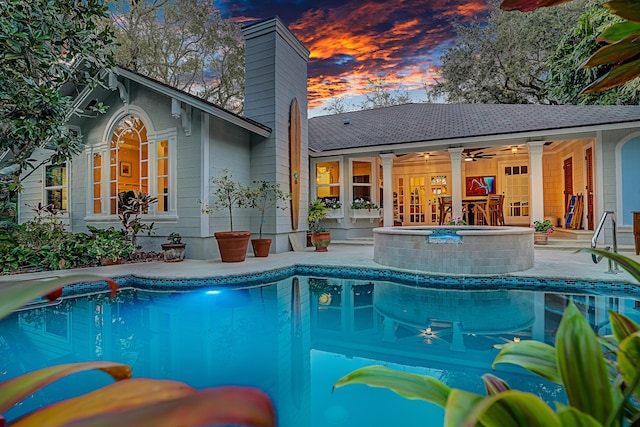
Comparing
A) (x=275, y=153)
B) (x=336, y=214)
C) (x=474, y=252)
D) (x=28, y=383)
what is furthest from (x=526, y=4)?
(x=336, y=214)

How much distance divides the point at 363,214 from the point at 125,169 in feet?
22.9

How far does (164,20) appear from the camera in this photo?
15.9 metres

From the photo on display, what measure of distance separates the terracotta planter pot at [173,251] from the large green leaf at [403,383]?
23.0 ft

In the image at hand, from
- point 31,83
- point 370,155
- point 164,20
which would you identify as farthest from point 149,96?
point 164,20

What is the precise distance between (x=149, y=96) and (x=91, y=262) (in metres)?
3.93

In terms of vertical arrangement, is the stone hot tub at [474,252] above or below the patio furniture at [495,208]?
below

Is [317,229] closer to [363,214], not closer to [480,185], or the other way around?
[363,214]

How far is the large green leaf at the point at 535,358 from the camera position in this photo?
2.78 ft

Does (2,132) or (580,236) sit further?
(580,236)

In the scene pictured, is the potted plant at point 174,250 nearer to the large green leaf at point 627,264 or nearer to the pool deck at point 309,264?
the pool deck at point 309,264

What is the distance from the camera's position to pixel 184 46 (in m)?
16.9

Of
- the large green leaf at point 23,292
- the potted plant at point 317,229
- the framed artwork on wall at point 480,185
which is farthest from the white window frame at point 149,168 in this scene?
the framed artwork on wall at point 480,185

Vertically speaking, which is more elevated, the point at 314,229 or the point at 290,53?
the point at 290,53

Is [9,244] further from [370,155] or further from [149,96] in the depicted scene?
[370,155]
